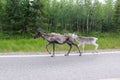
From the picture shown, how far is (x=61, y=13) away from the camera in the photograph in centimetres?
3844

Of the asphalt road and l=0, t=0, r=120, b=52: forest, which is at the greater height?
l=0, t=0, r=120, b=52: forest

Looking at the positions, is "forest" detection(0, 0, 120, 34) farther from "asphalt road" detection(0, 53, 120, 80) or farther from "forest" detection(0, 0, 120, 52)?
"asphalt road" detection(0, 53, 120, 80)

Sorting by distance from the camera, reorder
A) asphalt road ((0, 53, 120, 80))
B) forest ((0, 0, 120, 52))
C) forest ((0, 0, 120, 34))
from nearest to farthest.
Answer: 1. asphalt road ((0, 53, 120, 80))
2. forest ((0, 0, 120, 52))
3. forest ((0, 0, 120, 34))

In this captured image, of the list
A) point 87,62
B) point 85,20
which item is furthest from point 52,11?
point 87,62

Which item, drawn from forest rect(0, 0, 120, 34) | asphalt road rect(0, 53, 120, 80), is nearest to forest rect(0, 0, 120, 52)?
forest rect(0, 0, 120, 34)

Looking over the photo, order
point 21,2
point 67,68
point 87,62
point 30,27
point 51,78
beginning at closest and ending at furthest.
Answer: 1. point 51,78
2. point 67,68
3. point 87,62
4. point 30,27
5. point 21,2

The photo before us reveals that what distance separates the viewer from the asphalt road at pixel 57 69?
570 centimetres

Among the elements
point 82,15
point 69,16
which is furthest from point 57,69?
point 82,15

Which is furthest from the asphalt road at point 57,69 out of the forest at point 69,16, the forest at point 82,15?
the forest at point 82,15

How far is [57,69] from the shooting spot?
6.59 meters

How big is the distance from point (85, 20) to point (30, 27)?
10.5 meters

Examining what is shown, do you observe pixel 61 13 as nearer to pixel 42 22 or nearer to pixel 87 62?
pixel 42 22

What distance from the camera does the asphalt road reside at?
18.7 feet

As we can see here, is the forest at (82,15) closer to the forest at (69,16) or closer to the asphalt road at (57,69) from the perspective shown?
the forest at (69,16)
